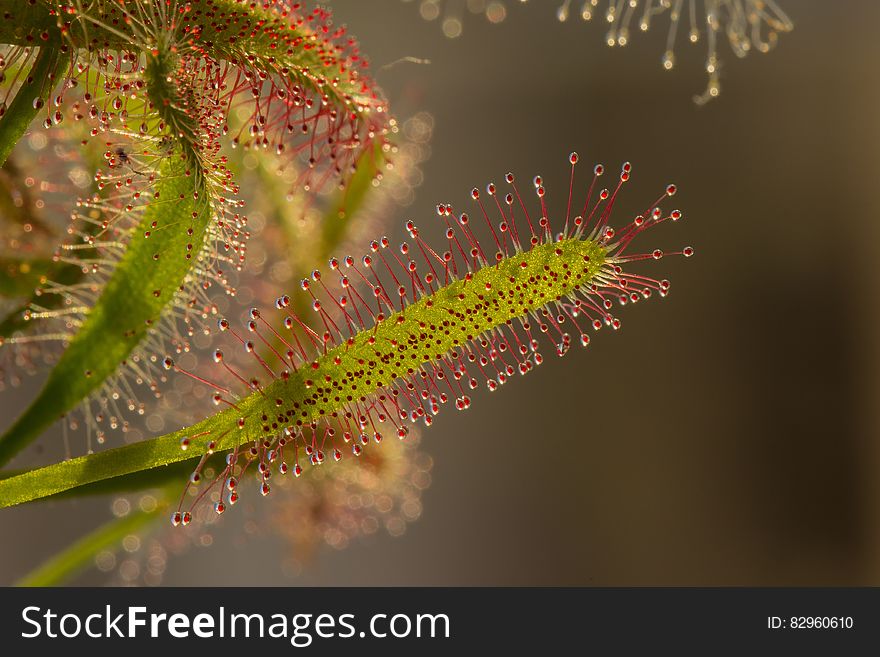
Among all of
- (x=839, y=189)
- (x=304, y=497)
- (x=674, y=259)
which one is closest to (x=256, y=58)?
(x=304, y=497)

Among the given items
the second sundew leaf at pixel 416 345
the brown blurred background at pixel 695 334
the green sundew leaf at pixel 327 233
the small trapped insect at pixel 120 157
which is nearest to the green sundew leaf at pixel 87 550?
the green sundew leaf at pixel 327 233

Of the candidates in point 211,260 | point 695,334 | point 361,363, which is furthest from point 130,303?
point 695,334

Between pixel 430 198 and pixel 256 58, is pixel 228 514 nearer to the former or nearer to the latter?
pixel 430 198

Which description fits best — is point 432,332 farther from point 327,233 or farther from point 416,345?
point 327,233

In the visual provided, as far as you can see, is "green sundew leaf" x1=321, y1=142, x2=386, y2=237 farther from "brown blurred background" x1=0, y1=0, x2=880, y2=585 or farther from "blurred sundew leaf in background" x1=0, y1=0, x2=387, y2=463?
"brown blurred background" x1=0, y1=0, x2=880, y2=585

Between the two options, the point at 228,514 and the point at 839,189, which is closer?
the point at 228,514
